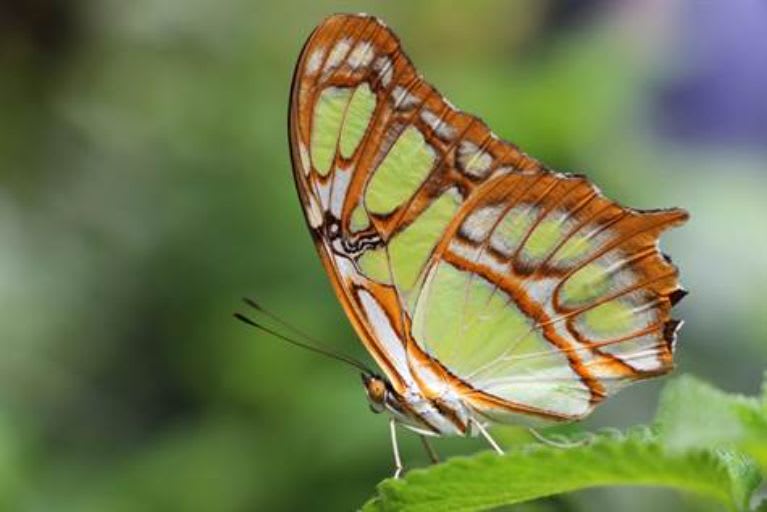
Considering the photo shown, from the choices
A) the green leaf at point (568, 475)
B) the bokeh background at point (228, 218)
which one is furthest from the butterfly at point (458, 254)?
the bokeh background at point (228, 218)

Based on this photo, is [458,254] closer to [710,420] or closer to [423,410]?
[423,410]

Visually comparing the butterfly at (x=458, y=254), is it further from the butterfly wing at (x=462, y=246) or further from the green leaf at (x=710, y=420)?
the green leaf at (x=710, y=420)

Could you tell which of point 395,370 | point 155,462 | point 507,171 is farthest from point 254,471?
point 507,171

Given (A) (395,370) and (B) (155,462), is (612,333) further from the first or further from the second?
(B) (155,462)

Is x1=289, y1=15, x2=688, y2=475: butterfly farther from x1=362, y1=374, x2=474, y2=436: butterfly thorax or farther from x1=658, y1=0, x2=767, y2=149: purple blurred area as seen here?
x1=658, y1=0, x2=767, y2=149: purple blurred area

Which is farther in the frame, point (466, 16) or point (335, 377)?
point (466, 16)

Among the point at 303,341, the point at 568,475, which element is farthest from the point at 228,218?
the point at 568,475
